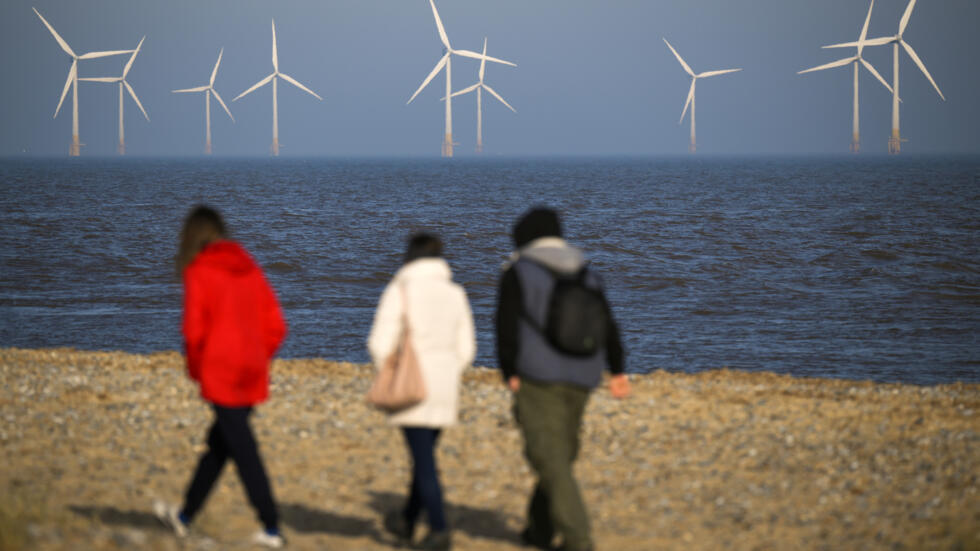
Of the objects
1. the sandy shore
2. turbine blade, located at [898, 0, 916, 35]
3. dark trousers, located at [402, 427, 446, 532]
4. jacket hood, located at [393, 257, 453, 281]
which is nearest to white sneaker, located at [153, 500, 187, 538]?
the sandy shore

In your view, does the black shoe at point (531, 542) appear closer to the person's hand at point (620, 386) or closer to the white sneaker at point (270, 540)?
the person's hand at point (620, 386)

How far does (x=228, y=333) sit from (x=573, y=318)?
73.2 inches

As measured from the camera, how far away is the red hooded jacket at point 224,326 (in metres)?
5.27

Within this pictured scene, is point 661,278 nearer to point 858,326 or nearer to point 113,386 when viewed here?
point 858,326

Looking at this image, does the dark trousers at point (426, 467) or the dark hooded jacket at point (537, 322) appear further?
the dark trousers at point (426, 467)

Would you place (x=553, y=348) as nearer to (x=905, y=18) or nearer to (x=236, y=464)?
(x=236, y=464)

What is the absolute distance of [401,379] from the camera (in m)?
5.36

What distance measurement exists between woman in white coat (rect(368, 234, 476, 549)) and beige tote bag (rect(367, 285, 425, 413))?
3 cm

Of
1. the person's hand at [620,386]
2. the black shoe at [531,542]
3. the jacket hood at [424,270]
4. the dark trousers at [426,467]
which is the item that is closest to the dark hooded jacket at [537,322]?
the person's hand at [620,386]

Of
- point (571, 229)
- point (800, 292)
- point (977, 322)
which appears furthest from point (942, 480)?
point (571, 229)

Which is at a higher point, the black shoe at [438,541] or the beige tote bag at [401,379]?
the beige tote bag at [401,379]

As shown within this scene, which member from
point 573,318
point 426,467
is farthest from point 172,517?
point 573,318

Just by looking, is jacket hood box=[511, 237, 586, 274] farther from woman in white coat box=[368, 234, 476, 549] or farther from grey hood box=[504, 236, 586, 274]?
woman in white coat box=[368, 234, 476, 549]

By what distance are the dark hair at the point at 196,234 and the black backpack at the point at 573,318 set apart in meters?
1.80
